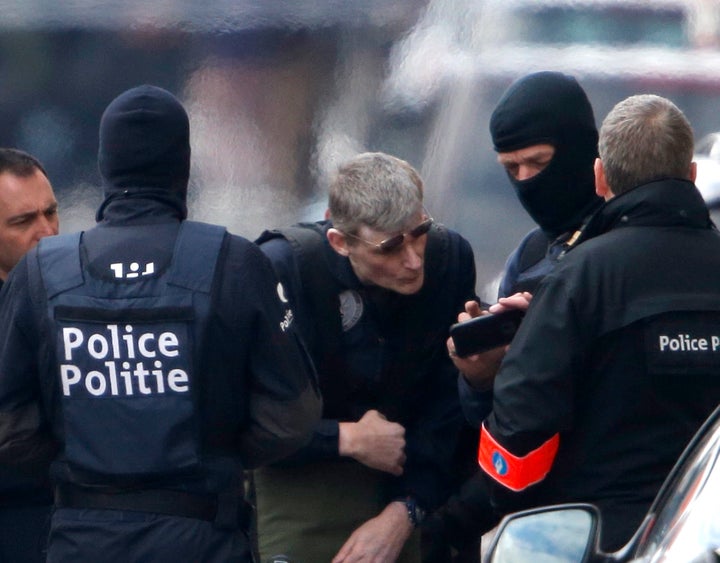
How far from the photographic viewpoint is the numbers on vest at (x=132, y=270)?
2.64m

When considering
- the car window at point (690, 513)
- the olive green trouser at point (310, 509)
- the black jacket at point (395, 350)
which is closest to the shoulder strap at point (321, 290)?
the black jacket at point (395, 350)

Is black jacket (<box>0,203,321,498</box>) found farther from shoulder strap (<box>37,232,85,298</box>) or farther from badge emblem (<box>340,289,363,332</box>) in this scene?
badge emblem (<box>340,289,363,332</box>)

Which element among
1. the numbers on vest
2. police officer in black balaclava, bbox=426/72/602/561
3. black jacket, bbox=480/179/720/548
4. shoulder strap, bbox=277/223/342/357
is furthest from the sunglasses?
→ the numbers on vest

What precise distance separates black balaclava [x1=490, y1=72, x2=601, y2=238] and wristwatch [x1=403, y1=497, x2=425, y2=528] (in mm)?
685

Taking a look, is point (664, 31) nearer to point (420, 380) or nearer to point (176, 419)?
point (420, 380)

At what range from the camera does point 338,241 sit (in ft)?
10.5

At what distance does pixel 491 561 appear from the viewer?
204 cm

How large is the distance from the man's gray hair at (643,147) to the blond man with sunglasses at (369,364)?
0.49 metres

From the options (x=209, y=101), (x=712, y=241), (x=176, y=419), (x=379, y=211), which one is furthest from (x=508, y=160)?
(x=209, y=101)

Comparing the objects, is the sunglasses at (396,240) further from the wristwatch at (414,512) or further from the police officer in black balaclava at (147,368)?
the wristwatch at (414,512)

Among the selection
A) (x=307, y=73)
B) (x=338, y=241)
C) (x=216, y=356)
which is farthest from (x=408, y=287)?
(x=307, y=73)

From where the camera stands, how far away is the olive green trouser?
3238 mm

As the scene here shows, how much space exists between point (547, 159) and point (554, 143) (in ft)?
0.13

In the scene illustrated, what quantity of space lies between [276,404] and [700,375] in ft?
2.56
